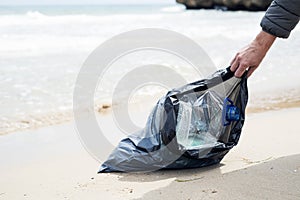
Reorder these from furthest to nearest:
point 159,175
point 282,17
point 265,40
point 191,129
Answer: point 191,129 → point 159,175 → point 265,40 → point 282,17

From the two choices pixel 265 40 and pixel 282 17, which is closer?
pixel 282 17

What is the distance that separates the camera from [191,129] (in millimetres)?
2316

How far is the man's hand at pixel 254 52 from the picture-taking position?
2.01m

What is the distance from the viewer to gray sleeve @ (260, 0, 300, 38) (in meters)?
1.88

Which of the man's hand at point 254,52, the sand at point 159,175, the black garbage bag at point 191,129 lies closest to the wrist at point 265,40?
the man's hand at point 254,52

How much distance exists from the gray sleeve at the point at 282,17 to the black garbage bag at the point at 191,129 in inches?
14.7

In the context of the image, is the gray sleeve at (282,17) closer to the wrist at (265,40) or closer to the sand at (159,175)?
the wrist at (265,40)

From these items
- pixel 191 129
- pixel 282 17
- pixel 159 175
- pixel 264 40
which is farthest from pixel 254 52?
pixel 159 175

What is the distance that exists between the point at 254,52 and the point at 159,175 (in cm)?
85

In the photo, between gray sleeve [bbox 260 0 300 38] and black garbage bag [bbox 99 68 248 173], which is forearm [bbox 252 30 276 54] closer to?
gray sleeve [bbox 260 0 300 38]

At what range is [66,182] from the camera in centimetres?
222

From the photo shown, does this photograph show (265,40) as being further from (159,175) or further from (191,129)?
(159,175)

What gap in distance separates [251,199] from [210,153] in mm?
459

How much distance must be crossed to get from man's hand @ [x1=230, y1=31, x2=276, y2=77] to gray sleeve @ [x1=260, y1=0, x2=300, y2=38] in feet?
0.19
